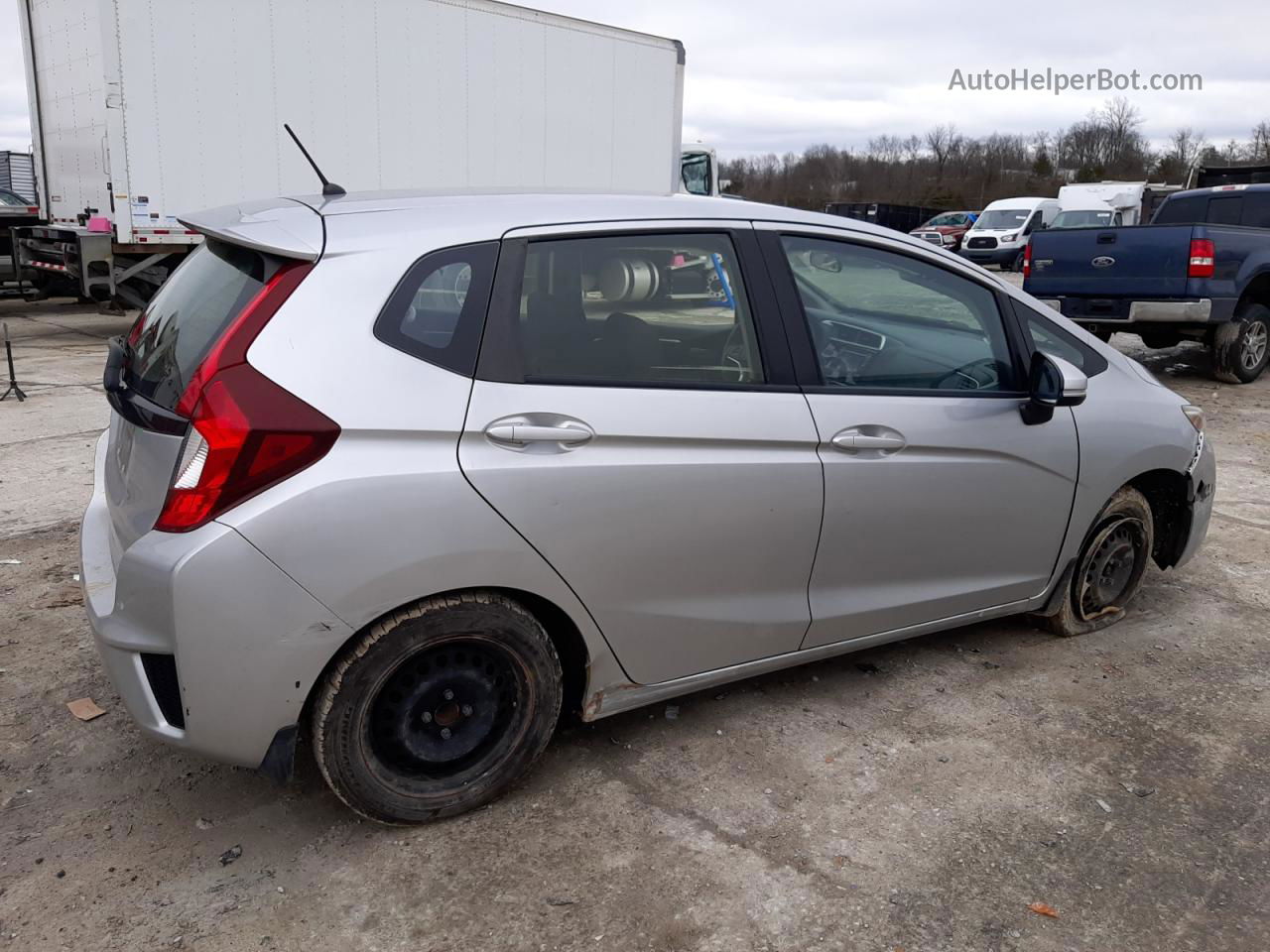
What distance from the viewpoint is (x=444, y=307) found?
2711mm

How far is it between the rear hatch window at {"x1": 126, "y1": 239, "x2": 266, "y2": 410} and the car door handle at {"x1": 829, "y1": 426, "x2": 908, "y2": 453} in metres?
1.70

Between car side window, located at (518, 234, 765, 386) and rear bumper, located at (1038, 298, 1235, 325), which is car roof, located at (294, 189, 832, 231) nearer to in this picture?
car side window, located at (518, 234, 765, 386)

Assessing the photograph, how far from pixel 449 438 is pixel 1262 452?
288 inches

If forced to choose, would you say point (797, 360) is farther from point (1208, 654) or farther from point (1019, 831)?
point (1208, 654)

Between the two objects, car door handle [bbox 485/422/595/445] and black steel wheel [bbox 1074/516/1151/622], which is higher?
car door handle [bbox 485/422/595/445]

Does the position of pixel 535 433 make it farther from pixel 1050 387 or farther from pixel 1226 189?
pixel 1226 189

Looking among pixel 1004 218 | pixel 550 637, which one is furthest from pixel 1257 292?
pixel 1004 218

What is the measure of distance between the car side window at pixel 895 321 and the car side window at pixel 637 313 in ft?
0.88

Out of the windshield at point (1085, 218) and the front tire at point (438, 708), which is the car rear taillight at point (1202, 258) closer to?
the front tire at point (438, 708)

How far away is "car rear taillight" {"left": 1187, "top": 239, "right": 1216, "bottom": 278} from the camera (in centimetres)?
982

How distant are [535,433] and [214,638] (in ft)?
2.98

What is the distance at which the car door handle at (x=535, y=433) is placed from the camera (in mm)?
2689

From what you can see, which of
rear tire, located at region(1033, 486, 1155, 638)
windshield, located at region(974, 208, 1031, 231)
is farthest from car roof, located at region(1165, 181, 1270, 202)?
windshield, located at region(974, 208, 1031, 231)

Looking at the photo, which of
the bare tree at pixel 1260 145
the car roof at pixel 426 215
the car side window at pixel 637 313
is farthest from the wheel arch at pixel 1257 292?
the bare tree at pixel 1260 145
